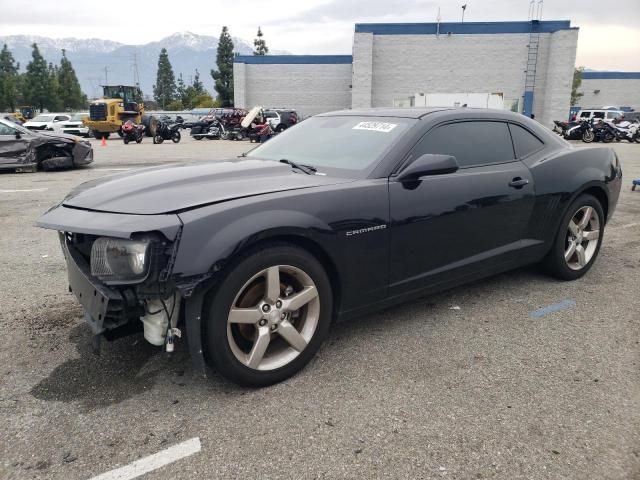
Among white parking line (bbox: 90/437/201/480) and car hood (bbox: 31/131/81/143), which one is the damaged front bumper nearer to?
white parking line (bbox: 90/437/201/480)

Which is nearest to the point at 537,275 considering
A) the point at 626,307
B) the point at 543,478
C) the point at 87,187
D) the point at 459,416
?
the point at 626,307

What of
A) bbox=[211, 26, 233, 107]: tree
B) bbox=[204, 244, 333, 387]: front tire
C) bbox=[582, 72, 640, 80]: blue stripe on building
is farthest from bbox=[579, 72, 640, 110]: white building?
bbox=[204, 244, 333, 387]: front tire

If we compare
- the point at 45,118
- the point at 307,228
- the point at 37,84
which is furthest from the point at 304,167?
the point at 37,84

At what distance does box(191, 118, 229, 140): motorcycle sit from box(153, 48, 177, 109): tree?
79892 millimetres

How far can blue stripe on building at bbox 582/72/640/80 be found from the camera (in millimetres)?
56531

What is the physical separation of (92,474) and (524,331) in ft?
8.93

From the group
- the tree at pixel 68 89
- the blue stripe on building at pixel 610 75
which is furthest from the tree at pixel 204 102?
the blue stripe on building at pixel 610 75

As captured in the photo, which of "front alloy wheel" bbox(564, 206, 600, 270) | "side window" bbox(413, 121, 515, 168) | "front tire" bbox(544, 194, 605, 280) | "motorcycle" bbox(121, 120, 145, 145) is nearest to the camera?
"side window" bbox(413, 121, 515, 168)

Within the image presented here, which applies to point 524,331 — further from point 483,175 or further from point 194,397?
point 194,397

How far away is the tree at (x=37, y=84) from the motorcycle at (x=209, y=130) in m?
60.7

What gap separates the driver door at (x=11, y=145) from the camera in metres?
11.9

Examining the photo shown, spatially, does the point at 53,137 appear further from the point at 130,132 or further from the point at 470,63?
the point at 470,63

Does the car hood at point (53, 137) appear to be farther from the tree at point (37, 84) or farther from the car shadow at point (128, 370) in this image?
the tree at point (37, 84)

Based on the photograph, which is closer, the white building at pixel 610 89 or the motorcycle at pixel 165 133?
the motorcycle at pixel 165 133
